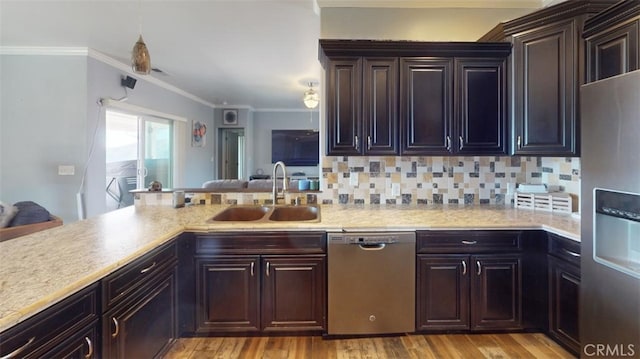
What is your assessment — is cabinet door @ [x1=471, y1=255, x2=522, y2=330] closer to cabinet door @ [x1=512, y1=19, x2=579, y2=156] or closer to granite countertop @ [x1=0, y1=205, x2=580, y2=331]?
granite countertop @ [x1=0, y1=205, x2=580, y2=331]

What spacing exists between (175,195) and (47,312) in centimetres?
186

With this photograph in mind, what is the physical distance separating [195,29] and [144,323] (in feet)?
9.42

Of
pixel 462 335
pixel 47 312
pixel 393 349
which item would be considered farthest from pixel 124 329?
pixel 462 335

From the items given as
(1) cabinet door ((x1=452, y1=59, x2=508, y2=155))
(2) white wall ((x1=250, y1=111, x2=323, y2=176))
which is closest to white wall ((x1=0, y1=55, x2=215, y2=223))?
(1) cabinet door ((x1=452, y1=59, x2=508, y2=155))

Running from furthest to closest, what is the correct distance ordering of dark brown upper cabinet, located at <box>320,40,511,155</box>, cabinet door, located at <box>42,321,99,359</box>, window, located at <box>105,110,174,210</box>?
1. window, located at <box>105,110,174,210</box>
2. dark brown upper cabinet, located at <box>320,40,511,155</box>
3. cabinet door, located at <box>42,321,99,359</box>

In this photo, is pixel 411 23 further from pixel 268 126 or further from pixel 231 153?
pixel 231 153

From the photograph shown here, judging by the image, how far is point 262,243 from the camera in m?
2.26

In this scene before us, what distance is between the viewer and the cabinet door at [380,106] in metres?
2.62

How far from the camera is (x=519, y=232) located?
2262 millimetres

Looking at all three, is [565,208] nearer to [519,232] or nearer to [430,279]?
[519,232]

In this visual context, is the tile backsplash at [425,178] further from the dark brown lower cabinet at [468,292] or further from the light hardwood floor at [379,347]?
the light hardwood floor at [379,347]

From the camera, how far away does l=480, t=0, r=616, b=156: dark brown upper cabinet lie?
2.27m

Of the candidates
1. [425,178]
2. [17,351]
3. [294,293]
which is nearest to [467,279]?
[425,178]

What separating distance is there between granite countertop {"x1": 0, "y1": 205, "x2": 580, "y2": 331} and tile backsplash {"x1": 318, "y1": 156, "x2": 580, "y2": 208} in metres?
0.16
